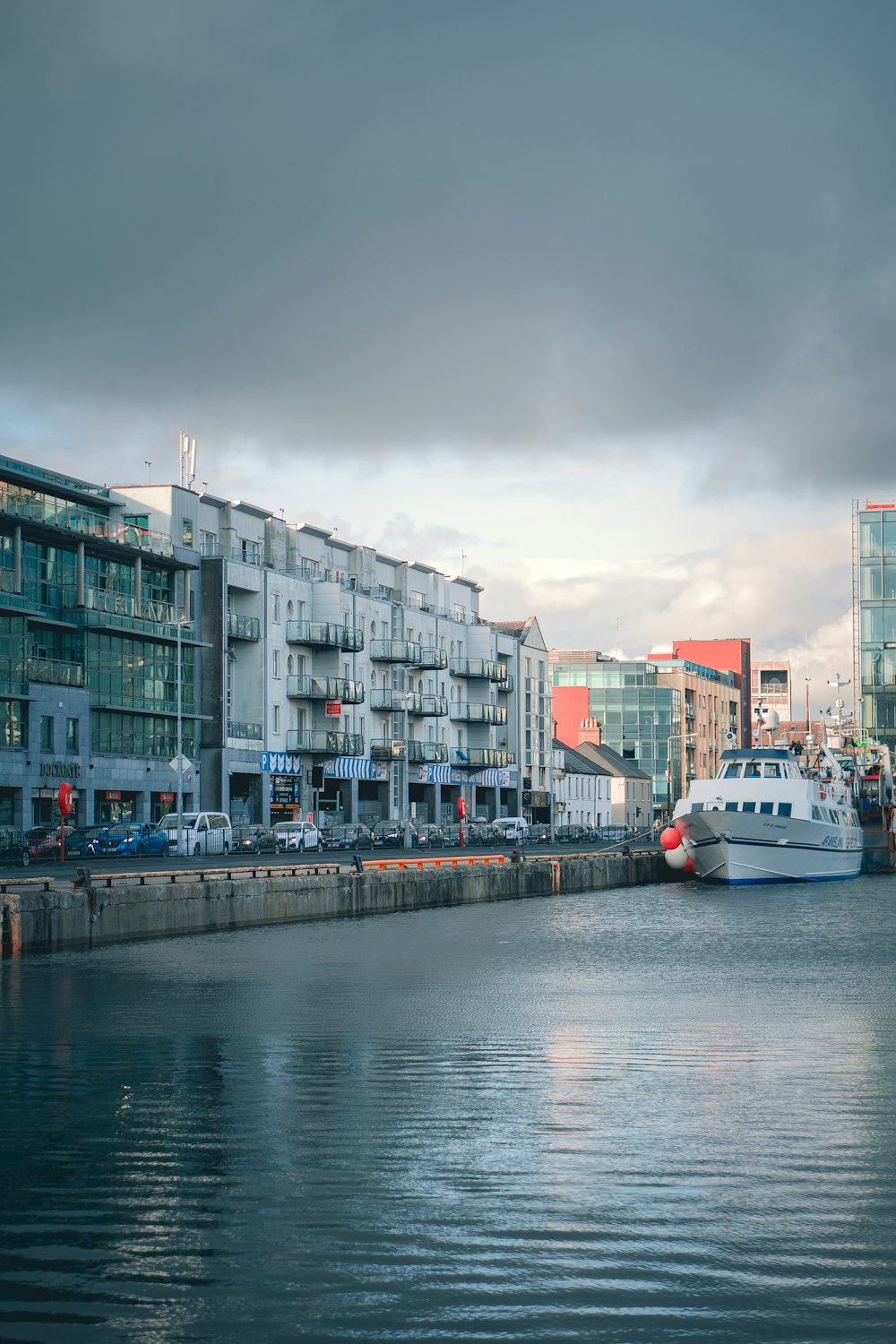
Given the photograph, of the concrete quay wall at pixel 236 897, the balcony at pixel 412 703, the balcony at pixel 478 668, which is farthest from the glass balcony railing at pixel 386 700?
the concrete quay wall at pixel 236 897

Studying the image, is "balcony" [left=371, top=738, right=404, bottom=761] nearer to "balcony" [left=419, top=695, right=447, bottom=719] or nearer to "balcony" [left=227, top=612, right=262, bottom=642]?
"balcony" [left=419, top=695, right=447, bottom=719]

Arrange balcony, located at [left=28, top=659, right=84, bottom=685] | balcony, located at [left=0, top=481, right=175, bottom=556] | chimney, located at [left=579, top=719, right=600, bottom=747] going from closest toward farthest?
balcony, located at [left=0, top=481, right=175, bottom=556] < balcony, located at [left=28, top=659, right=84, bottom=685] < chimney, located at [left=579, top=719, right=600, bottom=747]

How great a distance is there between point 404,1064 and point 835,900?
4324 centimetres

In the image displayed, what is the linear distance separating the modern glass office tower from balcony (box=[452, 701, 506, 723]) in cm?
3890

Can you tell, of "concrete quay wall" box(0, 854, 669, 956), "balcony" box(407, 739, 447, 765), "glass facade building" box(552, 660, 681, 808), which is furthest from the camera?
"glass facade building" box(552, 660, 681, 808)

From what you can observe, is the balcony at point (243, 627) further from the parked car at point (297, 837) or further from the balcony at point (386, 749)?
the balcony at point (386, 749)

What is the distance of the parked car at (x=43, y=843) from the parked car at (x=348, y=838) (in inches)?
724

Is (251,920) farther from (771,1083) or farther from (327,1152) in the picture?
(327,1152)

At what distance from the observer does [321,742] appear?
97.1 m

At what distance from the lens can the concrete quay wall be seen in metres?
35.2

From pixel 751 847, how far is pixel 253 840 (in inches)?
904

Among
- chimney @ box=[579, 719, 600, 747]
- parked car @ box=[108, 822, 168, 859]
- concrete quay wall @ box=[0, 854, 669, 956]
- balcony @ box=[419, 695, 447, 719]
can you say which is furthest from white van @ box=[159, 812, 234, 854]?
chimney @ box=[579, 719, 600, 747]

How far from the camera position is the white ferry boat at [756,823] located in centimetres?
6912

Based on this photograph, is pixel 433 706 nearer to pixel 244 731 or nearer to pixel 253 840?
pixel 244 731
